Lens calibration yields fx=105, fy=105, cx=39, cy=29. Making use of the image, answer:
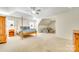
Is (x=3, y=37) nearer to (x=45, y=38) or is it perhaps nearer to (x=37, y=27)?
(x=37, y=27)

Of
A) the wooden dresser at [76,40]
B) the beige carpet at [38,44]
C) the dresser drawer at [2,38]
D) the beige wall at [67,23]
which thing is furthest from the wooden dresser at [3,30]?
the wooden dresser at [76,40]

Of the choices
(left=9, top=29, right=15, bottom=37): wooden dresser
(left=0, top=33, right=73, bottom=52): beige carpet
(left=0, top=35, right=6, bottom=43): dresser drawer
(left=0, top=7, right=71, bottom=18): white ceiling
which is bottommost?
(left=0, top=33, right=73, bottom=52): beige carpet

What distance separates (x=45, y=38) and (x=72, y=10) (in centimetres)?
92

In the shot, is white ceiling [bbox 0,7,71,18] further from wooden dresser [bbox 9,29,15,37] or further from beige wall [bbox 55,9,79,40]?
wooden dresser [bbox 9,29,15,37]

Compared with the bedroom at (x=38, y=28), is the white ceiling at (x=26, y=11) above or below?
above

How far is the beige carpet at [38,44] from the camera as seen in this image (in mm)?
2445

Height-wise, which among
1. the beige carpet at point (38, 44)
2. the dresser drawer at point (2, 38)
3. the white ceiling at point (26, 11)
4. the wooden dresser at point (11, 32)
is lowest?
the beige carpet at point (38, 44)

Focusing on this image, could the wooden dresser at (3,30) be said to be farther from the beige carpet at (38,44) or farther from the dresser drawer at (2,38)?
the beige carpet at (38,44)

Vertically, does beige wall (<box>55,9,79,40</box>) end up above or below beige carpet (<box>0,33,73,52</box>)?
above

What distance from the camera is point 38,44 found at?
254cm

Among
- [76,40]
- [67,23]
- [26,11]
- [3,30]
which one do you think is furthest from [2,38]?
[76,40]

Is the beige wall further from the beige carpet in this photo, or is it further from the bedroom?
the beige carpet

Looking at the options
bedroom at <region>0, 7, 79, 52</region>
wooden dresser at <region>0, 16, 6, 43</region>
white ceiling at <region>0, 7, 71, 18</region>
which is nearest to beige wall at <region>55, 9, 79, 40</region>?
bedroom at <region>0, 7, 79, 52</region>

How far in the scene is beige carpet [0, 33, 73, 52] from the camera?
245 centimetres
